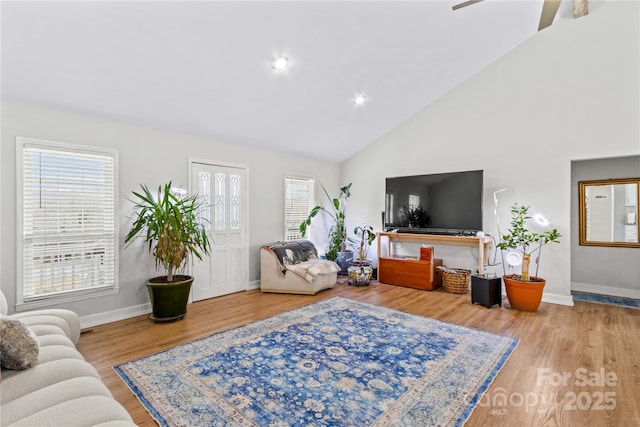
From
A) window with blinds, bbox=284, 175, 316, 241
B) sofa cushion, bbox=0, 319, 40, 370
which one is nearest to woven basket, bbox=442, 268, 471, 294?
window with blinds, bbox=284, 175, 316, 241

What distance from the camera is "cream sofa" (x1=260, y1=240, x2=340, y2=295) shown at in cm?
447

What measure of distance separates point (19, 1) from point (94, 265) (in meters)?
2.41

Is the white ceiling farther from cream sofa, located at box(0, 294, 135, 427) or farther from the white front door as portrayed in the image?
cream sofa, located at box(0, 294, 135, 427)

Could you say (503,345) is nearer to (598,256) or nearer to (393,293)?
(393,293)

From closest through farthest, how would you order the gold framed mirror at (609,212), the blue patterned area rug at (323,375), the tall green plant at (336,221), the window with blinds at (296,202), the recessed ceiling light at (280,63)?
the blue patterned area rug at (323,375), the recessed ceiling light at (280,63), the gold framed mirror at (609,212), the window with blinds at (296,202), the tall green plant at (336,221)

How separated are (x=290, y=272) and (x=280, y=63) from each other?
9.25 ft

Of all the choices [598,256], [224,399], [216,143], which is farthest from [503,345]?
[216,143]

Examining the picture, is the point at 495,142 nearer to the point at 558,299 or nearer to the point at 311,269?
the point at 558,299

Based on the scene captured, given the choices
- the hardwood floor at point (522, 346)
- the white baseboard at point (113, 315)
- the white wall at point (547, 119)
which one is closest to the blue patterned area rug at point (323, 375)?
the hardwood floor at point (522, 346)

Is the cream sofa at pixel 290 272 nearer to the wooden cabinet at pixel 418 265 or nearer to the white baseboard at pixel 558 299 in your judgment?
the wooden cabinet at pixel 418 265

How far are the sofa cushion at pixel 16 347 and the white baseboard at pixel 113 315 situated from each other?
6.50ft

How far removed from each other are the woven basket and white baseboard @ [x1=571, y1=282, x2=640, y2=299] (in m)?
1.77

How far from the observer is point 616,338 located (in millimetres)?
2926

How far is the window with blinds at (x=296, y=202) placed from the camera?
5445mm
